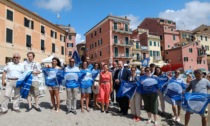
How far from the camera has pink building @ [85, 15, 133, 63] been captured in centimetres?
4509

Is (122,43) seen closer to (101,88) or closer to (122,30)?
(122,30)

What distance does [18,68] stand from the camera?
688 centimetres

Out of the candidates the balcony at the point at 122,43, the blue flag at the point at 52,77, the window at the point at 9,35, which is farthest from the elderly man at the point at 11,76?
the balcony at the point at 122,43

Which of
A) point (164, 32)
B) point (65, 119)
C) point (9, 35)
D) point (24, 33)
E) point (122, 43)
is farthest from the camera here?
Result: point (164, 32)

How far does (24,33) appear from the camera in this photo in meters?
30.1

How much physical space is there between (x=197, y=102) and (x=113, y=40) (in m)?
39.9

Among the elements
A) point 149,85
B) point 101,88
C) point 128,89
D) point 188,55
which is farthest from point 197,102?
point 188,55

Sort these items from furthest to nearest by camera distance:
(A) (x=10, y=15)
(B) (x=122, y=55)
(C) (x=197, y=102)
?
1. (B) (x=122, y=55)
2. (A) (x=10, y=15)
3. (C) (x=197, y=102)

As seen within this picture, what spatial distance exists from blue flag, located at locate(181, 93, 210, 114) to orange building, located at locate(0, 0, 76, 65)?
79.2 ft

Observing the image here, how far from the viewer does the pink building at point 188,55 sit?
2057 inches

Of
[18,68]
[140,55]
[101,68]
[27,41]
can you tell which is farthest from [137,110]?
[140,55]

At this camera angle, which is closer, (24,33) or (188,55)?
(24,33)

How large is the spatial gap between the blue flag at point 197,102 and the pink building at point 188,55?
4804 cm

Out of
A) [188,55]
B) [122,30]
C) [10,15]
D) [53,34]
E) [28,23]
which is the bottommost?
[188,55]
